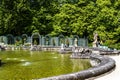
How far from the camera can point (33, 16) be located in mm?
66375

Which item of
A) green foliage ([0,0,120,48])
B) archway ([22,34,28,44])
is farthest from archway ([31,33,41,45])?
green foliage ([0,0,120,48])

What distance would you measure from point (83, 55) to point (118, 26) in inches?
1114

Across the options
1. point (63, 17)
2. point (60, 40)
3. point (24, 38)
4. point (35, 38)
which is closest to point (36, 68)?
point (60, 40)

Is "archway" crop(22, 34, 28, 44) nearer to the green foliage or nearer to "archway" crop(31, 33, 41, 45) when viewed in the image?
"archway" crop(31, 33, 41, 45)

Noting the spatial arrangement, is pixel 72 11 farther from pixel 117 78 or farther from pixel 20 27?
pixel 117 78

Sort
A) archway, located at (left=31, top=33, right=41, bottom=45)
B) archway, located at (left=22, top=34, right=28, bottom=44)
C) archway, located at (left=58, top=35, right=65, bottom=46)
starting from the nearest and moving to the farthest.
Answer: archway, located at (left=58, top=35, right=65, bottom=46)
archway, located at (left=31, top=33, right=41, bottom=45)
archway, located at (left=22, top=34, right=28, bottom=44)

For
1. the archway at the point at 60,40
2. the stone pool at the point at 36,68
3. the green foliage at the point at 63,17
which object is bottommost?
the stone pool at the point at 36,68

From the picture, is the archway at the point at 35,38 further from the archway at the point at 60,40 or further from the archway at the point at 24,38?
the archway at the point at 60,40

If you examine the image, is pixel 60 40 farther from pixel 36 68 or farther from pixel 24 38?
pixel 36 68

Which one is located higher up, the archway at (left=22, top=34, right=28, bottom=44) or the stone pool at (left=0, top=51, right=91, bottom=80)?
the archway at (left=22, top=34, right=28, bottom=44)

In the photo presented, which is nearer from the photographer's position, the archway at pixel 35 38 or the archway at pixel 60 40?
the archway at pixel 60 40

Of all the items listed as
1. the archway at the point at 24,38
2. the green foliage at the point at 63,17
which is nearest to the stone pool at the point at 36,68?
the green foliage at the point at 63,17

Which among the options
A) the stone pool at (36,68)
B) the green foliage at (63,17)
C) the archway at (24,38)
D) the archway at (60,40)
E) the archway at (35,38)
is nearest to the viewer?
the stone pool at (36,68)

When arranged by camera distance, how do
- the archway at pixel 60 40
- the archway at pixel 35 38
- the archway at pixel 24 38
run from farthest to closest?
the archway at pixel 24 38
the archway at pixel 35 38
the archway at pixel 60 40
